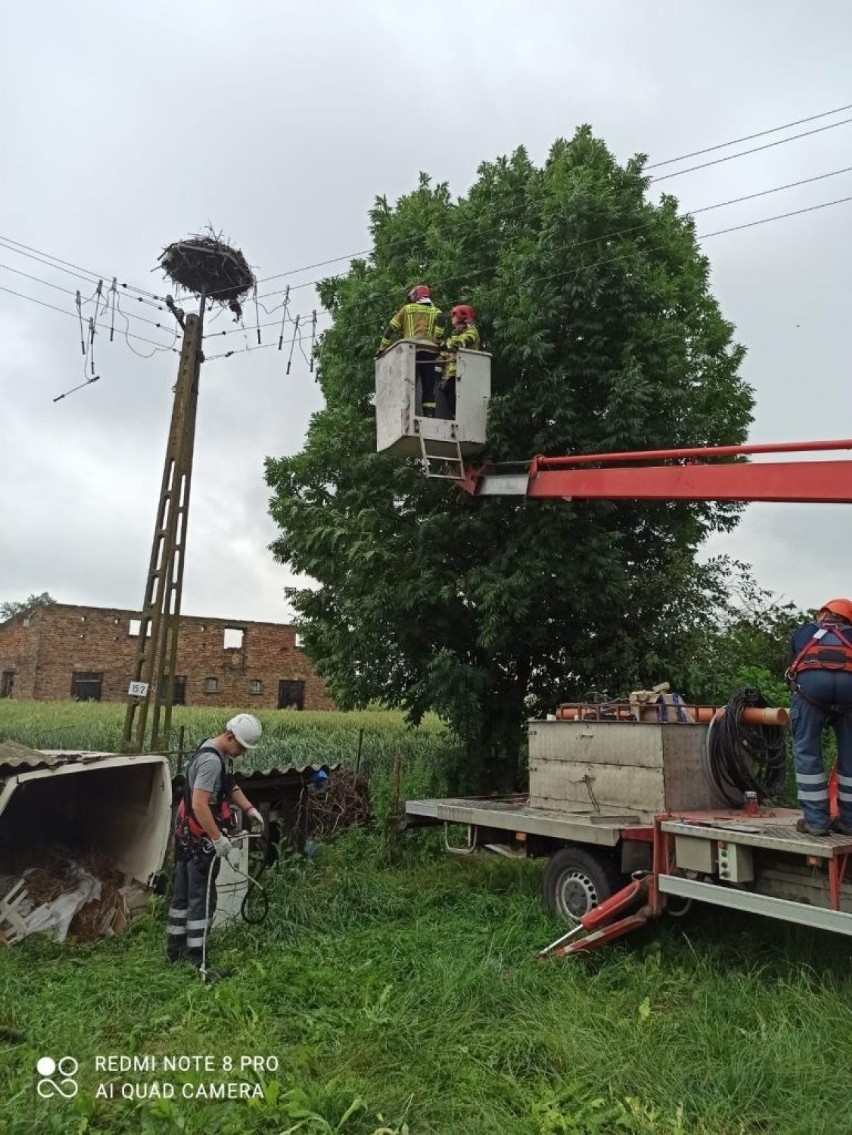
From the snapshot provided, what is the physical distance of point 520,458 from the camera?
32.2 feet

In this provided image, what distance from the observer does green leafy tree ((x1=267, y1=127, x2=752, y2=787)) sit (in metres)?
9.36

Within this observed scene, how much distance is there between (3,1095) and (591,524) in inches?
295

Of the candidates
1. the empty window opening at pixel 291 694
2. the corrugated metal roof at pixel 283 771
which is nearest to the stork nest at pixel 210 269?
the corrugated metal roof at pixel 283 771

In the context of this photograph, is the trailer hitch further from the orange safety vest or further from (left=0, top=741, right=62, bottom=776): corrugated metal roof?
(left=0, top=741, right=62, bottom=776): corrugated metal roof

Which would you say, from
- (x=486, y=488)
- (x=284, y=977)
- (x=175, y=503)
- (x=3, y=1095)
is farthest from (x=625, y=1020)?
(x=175, y=503)

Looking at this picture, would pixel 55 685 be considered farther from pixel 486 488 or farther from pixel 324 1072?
pixel 324 1072

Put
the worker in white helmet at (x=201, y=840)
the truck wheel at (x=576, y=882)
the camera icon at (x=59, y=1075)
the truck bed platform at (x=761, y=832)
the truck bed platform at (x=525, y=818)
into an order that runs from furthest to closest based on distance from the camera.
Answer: the truck wheel at (x=576, y=882) < the truck bed platform at (x=525, y=818) < the worker in white helmet at (x=201, y=840) < the truck bed platform at (x=761, y=832) < the camera icon at (x=59, y=1075)

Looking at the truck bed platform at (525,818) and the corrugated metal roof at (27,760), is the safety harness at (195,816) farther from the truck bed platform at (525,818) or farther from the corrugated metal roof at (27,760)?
the truck bed platform at (525,818)

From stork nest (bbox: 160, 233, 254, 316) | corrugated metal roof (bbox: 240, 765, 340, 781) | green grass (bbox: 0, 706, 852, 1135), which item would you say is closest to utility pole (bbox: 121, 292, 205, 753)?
stork nest (bbox: 160, 233, 254, 316)

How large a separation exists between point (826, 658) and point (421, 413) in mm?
4063

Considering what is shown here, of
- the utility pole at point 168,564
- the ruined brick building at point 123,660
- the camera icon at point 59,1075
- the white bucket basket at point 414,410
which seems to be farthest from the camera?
the ruined brick building at point 123,660

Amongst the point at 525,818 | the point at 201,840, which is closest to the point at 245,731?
the point at 201,840

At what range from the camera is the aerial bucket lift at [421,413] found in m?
7.57

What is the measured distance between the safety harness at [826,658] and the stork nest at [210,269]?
10191 mm
